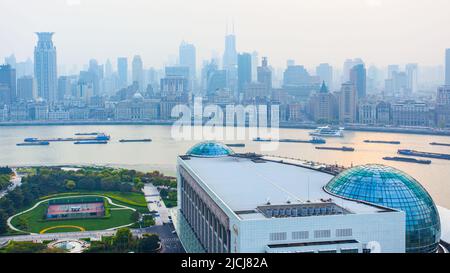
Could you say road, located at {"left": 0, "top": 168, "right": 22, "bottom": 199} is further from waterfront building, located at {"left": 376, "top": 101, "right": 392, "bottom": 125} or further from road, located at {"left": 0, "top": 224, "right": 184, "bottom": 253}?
waterfront building, located at {"left": 376, "top": 101, "right": 392, "bottom": 125}

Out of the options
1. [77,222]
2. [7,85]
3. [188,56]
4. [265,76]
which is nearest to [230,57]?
[188,56]

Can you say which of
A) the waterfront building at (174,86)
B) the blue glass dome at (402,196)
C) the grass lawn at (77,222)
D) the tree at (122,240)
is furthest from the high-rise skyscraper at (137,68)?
the blue glass dome at (402,196)

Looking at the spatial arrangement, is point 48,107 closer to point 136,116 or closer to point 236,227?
point 136,116

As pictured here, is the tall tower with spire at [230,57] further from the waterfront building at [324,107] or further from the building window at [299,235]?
the building window at [299,235]

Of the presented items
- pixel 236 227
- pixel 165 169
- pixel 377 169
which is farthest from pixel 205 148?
pixel 165 169


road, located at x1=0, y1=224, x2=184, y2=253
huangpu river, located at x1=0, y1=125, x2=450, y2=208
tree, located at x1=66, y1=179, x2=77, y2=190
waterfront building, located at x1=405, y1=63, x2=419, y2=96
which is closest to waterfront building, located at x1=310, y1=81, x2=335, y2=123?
huangpu river, located at x1=0, y1=125, x2=450, y2=208
